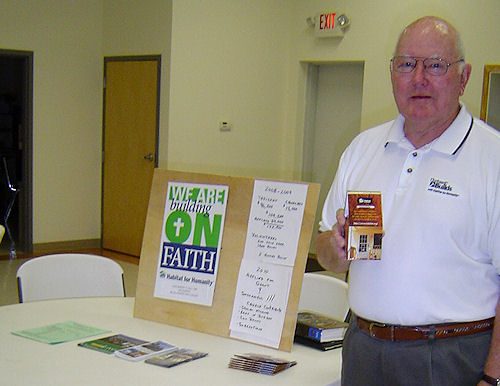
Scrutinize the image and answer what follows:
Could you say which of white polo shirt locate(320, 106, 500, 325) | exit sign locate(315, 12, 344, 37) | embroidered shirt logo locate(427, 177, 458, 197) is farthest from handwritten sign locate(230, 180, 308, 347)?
exit sign locate(315, 12, 344, 37)

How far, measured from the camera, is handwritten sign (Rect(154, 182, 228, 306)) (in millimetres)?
2303

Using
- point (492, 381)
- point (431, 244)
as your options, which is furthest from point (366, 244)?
point (492, 381)

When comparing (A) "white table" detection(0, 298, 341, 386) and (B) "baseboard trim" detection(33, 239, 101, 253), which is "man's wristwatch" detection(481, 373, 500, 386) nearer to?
(A) "white table" detection(0, 298, 341, 386)

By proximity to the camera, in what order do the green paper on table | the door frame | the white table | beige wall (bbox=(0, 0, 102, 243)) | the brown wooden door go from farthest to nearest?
beige wall (bbox=(0, 0, 102, 243)) < the brown wooden door < the door frame < the green paper on table < the white table

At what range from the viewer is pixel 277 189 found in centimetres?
224

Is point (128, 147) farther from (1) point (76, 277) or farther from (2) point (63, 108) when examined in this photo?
(1) point (76, 277)

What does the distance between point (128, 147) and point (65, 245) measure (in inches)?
51.7

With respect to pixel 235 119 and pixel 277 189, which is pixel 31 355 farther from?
pixel 235 119

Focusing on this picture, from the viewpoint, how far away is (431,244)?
65.2 inches

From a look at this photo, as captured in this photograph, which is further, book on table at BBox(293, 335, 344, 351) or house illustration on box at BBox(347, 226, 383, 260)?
book on table at BBox(293, 335, 344, 351)

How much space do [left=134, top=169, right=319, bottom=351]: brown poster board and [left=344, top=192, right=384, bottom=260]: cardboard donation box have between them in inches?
18.2

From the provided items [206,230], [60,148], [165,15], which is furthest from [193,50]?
[206,230]

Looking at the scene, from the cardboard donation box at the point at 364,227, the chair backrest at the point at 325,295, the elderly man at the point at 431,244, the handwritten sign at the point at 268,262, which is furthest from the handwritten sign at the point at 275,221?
the chair backrest at the point at 325,295

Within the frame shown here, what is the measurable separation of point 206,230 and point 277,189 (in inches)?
11.8
